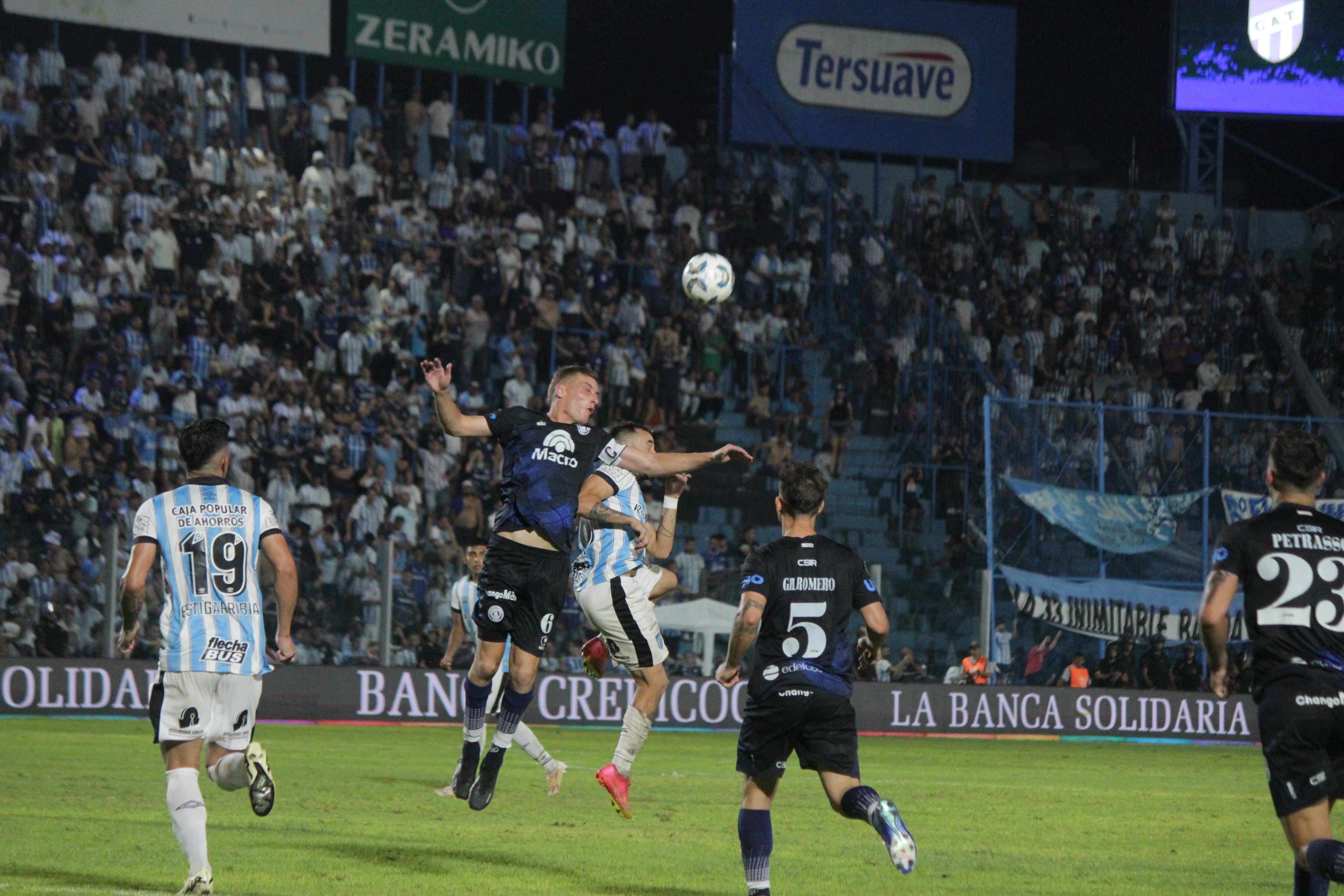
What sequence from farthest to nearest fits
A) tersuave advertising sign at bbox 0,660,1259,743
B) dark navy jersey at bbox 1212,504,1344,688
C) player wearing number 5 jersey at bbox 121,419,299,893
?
tersuave advertising sign at bbox 0,660,1259,743, player wearing number 5 jersey at bbox 121,419,299,893, dark navy jersey at bbox 1212,504,1344,688

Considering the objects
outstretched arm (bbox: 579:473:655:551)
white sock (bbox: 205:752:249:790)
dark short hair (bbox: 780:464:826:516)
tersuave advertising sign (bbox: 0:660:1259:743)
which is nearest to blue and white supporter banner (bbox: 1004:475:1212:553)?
tersuave advertising sign (bbox: 0:660:1259:743)

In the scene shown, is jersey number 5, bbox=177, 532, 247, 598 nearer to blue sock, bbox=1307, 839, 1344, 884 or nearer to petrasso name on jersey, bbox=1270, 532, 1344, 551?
petrasso name on jersey, bbox=1270, 532, 1344, 551

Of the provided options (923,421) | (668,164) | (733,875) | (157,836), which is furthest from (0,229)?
(733,875)

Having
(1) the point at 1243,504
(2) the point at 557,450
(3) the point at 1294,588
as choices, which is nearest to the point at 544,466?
(2) the point at 557,450

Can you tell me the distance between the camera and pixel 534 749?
40.5ft

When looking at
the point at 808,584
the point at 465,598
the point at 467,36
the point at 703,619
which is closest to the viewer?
the point at 808,584

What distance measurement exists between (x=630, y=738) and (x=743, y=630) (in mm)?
3788

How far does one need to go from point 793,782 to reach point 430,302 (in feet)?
44.9

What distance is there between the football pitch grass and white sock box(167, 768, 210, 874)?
57cm

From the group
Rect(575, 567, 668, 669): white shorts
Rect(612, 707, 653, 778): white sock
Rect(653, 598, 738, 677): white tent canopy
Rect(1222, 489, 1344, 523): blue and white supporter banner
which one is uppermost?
Rect(1222, 489, 1344, 523): blue and white supporter banner

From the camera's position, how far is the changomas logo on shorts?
669 cm

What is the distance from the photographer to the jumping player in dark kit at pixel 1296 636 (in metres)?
6.68

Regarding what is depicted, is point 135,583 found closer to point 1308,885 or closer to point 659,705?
point 1308,885

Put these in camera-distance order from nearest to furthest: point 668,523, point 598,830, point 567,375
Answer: point 567,375 < point 598,830 < point 668,523
